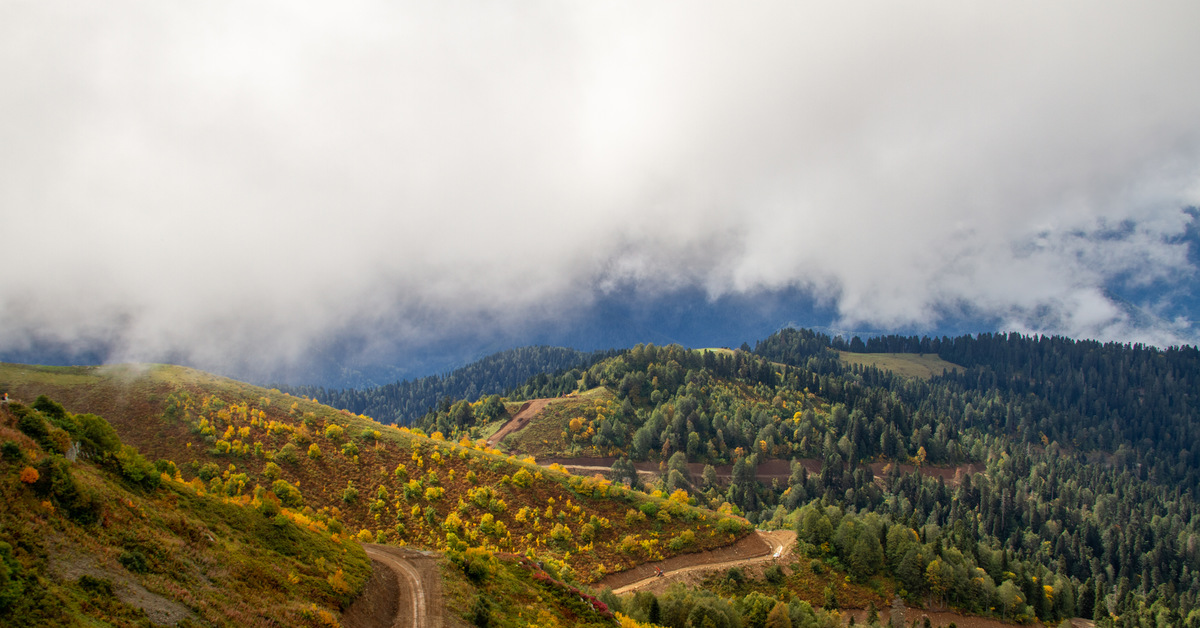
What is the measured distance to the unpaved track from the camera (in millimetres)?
97938

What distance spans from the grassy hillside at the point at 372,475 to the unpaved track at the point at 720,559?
2.25m

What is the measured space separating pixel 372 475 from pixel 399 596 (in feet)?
171

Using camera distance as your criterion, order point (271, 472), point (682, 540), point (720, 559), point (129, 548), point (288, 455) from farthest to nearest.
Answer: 1. point (720, 559)
2. point (682, 540)
3. point (288, 455)
4. point (271, 472)
5. point (129, 548)

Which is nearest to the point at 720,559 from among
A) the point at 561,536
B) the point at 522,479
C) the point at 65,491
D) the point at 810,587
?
the point at 810,587

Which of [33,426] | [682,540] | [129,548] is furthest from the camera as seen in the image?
[682,540]

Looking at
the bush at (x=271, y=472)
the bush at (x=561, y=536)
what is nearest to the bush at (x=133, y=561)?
the bush at (x=271, y=472)

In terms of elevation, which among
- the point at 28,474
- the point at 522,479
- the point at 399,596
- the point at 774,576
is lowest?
the point at 774,576

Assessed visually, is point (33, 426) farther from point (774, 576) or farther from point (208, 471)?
point (774, 576)

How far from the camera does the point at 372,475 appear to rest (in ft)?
316

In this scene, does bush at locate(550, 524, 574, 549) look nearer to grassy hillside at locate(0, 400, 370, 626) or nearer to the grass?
the grass

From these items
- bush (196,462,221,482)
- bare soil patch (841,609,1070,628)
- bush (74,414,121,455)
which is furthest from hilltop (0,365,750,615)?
bush (74,414,121,455)

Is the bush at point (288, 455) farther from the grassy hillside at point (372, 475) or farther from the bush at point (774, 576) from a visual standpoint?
the bush at point (774, 576)

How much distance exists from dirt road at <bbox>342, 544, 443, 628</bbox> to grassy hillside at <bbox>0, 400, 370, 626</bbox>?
1498 mm

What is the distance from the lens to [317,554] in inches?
1804
